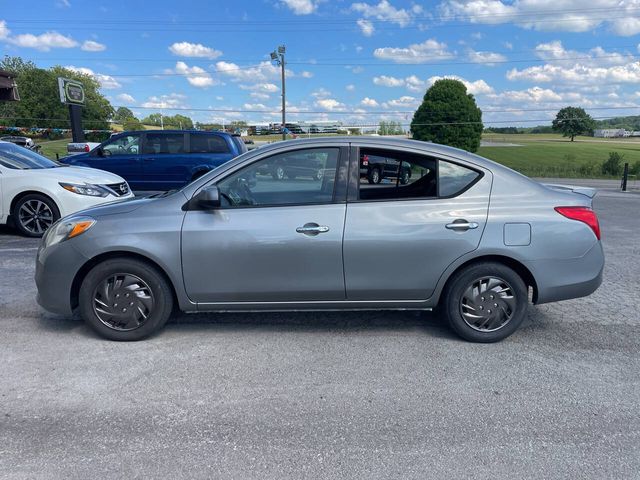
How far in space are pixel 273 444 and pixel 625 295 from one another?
14.8ft

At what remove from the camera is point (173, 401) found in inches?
120

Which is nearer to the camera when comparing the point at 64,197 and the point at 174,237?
the point at 174,237

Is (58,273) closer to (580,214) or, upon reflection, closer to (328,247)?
(328,247)

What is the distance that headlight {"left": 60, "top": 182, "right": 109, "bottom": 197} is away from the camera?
7621 mm

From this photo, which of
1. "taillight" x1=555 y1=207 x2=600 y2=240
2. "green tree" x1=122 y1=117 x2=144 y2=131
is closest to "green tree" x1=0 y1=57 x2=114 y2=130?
"green tree" x1=122 y1=117 x2=144 y2=131

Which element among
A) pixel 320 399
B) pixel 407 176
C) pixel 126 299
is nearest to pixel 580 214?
pixel 407 176

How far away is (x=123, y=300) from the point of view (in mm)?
3775

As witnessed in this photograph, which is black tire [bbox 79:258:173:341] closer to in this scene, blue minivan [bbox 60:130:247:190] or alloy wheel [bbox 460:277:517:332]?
alloy wheel [bbox 460:277:517:332]

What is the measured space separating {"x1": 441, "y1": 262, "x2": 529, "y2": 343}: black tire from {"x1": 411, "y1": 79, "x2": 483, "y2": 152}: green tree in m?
46.0

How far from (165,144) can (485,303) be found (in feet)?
33.2

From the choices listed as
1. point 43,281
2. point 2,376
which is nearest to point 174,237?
point 43,281

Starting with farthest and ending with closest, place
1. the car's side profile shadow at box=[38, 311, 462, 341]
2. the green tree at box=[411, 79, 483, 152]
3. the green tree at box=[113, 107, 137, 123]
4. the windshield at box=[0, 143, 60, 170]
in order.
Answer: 1. the green tree at box=[113, 107, 137, 123]
2. the green tree at box=[411, 79, 483, 152]
3. the windshield at box=[0, 143, 60, 170]
4. the car's side profile shadow at box=[38, 311, 462, 341]

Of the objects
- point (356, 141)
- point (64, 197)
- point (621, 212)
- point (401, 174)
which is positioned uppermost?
point (356, 141)

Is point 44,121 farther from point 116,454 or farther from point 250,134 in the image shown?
point 116,454
